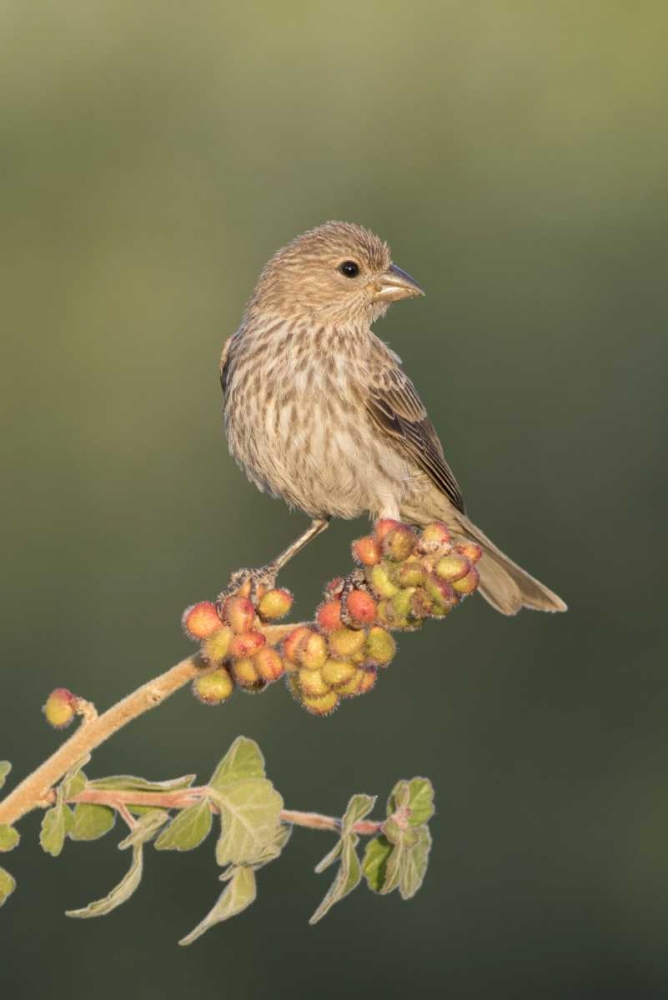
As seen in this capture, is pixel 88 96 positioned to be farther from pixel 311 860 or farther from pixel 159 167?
pixel 311 860

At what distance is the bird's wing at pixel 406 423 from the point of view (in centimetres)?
555

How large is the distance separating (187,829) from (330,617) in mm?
567

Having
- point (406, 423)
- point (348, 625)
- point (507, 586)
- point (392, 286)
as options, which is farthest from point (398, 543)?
point (392, 286)

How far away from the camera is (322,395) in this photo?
18.0 ft

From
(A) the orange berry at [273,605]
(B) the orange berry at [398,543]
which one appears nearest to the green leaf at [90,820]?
(A) the orange berry at [273,605]

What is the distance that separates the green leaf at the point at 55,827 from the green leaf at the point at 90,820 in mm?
33

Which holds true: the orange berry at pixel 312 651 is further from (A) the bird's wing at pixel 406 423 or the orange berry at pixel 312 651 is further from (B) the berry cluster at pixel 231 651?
(A) the bird's wing at pixel 406 423

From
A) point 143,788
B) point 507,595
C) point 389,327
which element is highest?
point 143,788

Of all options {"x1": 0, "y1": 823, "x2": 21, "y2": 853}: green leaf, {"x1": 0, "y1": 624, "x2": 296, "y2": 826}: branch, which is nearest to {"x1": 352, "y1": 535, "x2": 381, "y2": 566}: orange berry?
{"x1": 0, "y1": 624, "x2": 296, "y2": 826}: branch

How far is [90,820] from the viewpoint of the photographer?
2670mm

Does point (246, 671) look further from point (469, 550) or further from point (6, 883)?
point (6, 883)

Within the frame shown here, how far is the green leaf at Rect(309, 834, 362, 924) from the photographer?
2535mm

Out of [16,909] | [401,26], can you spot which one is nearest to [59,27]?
[401,26]

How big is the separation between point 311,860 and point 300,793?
36cm
